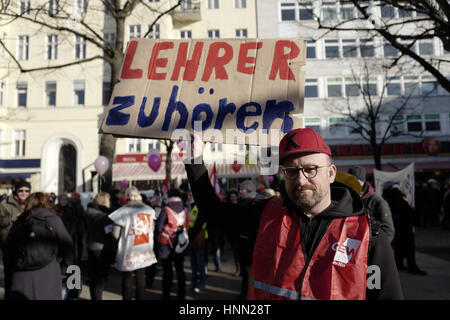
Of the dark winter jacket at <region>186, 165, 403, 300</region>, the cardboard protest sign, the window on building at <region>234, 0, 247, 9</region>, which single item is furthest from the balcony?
the dark winter jacket at <region>186, 165, 403, 300</region>

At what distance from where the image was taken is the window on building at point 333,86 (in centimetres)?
2608

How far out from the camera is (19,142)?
2550 cm

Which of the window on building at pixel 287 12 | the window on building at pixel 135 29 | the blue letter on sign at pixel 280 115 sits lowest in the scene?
the blue letter on sign at pixel 280 115

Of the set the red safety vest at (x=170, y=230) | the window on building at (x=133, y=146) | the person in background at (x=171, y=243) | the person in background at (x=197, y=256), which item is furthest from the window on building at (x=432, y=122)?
the red safety vest at (x=170, y=230)

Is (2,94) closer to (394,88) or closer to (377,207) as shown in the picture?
(377,207)

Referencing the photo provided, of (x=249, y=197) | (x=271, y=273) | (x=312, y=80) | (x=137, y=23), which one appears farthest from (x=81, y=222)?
(x=312, y=80)

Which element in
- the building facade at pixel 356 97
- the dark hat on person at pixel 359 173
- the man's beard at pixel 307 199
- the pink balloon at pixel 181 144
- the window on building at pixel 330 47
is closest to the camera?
the man's beard at pixel 307 199

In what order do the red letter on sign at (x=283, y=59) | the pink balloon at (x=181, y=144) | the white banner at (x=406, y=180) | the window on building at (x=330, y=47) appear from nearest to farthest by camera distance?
the pink balloon at (x=181, y=144), the red letter on sign at (x=283, y=59), the white banner at (x=406, y=180), the window on building at (x=330, y=47)

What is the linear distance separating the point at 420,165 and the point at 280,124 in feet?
86.6

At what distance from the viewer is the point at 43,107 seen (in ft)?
82.9

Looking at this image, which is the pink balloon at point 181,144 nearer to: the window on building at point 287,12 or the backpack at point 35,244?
the backpack at point 35,244

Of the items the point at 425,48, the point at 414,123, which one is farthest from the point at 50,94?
the point at 425,48

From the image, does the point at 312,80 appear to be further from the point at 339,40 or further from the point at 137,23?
the point at 137,23

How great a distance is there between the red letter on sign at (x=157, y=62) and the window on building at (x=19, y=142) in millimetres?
26847
